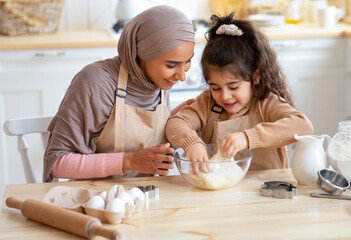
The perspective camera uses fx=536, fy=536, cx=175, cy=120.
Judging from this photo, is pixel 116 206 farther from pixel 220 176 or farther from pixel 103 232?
pixel 220 176

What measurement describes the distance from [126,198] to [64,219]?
0.51ft

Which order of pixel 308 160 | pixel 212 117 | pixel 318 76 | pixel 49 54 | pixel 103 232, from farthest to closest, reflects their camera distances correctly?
1. pixel 318 76
2. pixel 49 54
3. pixel 212 117
4. pixel 308 160
5. pixel 103 232

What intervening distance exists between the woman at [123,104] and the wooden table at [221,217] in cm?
12

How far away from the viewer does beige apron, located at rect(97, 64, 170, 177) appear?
1.64m

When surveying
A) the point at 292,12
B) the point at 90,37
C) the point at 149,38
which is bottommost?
the point at 90,37

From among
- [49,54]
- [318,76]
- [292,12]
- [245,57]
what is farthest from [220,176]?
[292,12]

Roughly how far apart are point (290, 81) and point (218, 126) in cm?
151

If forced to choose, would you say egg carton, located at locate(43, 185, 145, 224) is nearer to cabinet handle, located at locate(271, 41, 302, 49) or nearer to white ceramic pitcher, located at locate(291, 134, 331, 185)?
white ceramic pitcher, located at locate(291, 134, 331, 185)

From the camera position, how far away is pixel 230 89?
1661 mm

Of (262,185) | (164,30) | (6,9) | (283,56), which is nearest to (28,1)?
(6,9)

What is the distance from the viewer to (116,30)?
→ 119 inches

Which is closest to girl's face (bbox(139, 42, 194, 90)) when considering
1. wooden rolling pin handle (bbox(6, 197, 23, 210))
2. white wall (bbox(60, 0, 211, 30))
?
wooden rolling pin handle (bbox(6, 197, 23, 210))

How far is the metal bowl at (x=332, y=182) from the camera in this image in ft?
4.39

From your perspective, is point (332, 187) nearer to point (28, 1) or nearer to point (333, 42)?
point (333, 42)
